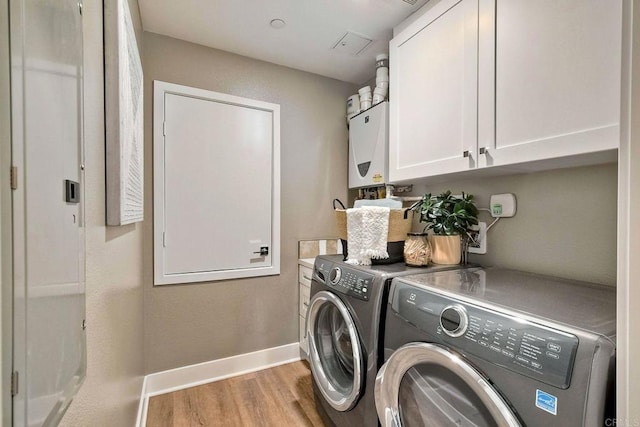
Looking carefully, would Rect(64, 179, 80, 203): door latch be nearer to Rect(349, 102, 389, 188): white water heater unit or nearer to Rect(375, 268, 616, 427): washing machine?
Rect(375, 268, 616, 427): washing machine

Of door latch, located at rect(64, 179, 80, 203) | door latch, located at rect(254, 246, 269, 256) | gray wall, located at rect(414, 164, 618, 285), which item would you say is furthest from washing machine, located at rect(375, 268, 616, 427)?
door latch, located at rect(254, 246, 269, 256)

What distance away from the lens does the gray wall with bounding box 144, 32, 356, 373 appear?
1.93m

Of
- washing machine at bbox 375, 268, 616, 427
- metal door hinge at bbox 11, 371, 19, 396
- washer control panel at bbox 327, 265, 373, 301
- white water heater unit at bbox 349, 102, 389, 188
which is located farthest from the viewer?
white water heater unit at bbox 349, 102, 389, 188

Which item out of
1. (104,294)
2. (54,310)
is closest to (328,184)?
(104,294)

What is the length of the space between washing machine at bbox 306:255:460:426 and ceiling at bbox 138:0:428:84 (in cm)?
144

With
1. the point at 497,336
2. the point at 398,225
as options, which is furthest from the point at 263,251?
the point at 497,336

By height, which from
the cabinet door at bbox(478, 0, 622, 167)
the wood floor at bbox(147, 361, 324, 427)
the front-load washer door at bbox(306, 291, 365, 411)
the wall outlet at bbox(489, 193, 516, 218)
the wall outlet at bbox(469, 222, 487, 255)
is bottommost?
the wood floor at bbox(147, 361, 324, 427)

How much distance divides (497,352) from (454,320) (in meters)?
0.14

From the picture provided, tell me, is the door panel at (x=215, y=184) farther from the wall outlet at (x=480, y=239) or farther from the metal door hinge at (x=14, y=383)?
the metal door hinge at (x=14, y=383)

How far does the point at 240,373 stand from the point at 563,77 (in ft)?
8.19

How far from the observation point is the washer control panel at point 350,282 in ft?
4.17

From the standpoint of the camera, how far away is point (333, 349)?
162cm

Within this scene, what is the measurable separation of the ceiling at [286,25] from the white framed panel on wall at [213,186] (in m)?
0.35

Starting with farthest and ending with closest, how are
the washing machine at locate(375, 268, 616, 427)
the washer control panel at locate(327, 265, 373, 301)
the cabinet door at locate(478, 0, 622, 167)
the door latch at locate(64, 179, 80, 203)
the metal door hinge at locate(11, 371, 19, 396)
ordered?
1. the washer control panel at locate(327, 265, 373, 301)
2. the cabinet door at locate(478, 0, 622, 167)
3. the washing machine at locate(375, 268, 616, 427)
4. the door latch at locate(64, 179, 80, 203)
5. the metal door hinge at locate(11, 371, 19, 396)
